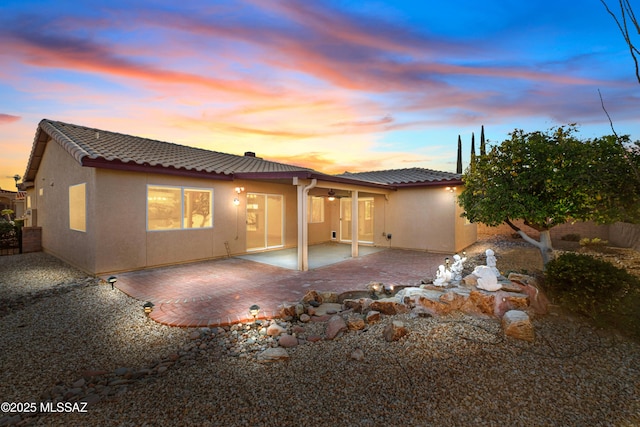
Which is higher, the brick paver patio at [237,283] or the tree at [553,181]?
the tree at [553,181]

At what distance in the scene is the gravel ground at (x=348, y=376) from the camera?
7.69ft

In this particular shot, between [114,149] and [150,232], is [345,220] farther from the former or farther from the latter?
[114,149]

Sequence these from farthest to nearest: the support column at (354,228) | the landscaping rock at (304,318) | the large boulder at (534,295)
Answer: the support column at (354,228) → the landscaping rock at (304,318) → the large boulder at (534,295)

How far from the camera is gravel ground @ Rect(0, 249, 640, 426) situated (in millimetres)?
2344

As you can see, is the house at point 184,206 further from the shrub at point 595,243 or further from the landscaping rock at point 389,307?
the shrub at point 595,243

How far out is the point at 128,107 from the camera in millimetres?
9883

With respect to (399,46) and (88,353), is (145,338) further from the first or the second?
(399,46)

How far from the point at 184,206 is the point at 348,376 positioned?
25.0ft

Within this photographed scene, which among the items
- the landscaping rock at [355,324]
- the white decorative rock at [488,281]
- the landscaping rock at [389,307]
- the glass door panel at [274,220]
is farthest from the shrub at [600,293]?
the glass door panel at [274,220]

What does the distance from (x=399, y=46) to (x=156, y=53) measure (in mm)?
6274

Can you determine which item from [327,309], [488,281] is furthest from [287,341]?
[488,281]

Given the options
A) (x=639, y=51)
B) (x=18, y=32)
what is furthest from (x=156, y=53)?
(x=639, y=51)

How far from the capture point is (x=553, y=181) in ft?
16.1

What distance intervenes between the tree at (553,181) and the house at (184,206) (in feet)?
13.5
